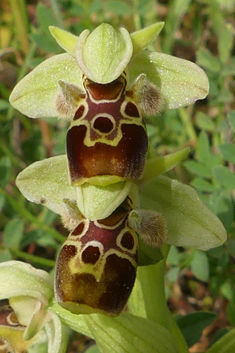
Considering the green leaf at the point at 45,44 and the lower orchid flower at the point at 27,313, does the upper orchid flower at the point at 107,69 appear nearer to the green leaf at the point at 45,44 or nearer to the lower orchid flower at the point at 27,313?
the lower orchid flower at the point at 27,313

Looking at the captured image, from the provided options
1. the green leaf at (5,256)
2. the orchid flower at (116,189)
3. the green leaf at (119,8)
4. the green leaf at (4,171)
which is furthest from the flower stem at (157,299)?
the green leaf at (119,8)

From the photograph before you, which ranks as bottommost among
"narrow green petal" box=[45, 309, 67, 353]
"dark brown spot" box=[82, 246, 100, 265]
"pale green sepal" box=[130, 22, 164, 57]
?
"narrow green petal" box=[45, 309, 67, 353]

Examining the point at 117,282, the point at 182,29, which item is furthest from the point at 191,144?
the point at 117,282

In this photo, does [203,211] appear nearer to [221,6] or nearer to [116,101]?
[116,101]

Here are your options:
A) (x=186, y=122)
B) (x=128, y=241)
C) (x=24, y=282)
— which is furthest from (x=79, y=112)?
(x=186, y=122)

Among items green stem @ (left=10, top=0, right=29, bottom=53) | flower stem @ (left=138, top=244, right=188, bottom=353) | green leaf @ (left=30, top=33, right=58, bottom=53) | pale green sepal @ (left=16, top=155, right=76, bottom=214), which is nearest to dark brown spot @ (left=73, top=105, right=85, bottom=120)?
pale green sepal @ (left=16, top=155, right=76, bottom=214)

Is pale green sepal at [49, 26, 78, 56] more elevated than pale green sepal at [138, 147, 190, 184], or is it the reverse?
pale green sepal at [49, 26, 78, 56]

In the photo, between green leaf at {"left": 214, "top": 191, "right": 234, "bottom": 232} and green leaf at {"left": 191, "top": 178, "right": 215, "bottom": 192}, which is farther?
green leaf at {"left": 191, "top": 178, "right": 215, "bottom": 192}

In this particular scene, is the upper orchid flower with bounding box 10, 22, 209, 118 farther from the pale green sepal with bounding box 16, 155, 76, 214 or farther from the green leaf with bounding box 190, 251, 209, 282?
the green leaf with bounding box 190, 251, 209, 282
